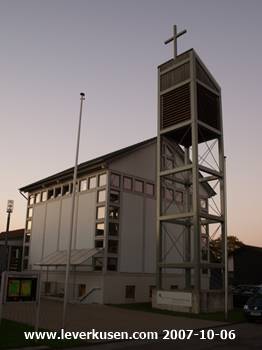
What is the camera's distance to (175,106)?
31391 millimetres

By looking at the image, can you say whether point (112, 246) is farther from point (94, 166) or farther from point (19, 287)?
point (19, 287)

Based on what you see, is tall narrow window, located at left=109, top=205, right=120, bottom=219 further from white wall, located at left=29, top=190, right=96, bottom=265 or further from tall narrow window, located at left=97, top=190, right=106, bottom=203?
white wall, located at left=29, top=190, right=96, bottom=265

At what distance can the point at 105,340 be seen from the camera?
51.2 ft

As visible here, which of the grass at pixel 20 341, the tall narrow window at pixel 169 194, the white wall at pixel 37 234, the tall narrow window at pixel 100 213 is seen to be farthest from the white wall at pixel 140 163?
the grass at pixel 20 341

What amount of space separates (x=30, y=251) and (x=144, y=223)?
43.0 ft

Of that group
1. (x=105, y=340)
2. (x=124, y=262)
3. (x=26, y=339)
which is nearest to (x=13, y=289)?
(x=26, y=339)

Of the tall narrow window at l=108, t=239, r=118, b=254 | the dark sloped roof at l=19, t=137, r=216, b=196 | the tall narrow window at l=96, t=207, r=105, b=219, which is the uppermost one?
the dark sloped roof at l=19, t=137, r=216, b=196

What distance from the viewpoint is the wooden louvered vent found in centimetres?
3057

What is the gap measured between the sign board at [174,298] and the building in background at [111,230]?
4.66 m

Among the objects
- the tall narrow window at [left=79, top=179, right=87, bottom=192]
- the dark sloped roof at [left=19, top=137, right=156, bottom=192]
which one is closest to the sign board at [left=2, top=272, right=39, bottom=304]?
the dark sloped roof at [left=19, top=137, right=156, bottom=192]

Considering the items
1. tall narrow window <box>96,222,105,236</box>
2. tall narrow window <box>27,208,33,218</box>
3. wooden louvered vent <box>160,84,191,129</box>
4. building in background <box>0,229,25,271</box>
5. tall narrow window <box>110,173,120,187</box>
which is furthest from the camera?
building in background <box>0,229,25,271</box>

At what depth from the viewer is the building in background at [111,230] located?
32.2 meters

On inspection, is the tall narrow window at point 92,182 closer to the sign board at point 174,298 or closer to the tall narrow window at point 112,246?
the tall narrow window at point 112,246

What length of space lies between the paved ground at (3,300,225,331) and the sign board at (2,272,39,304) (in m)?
2.87
